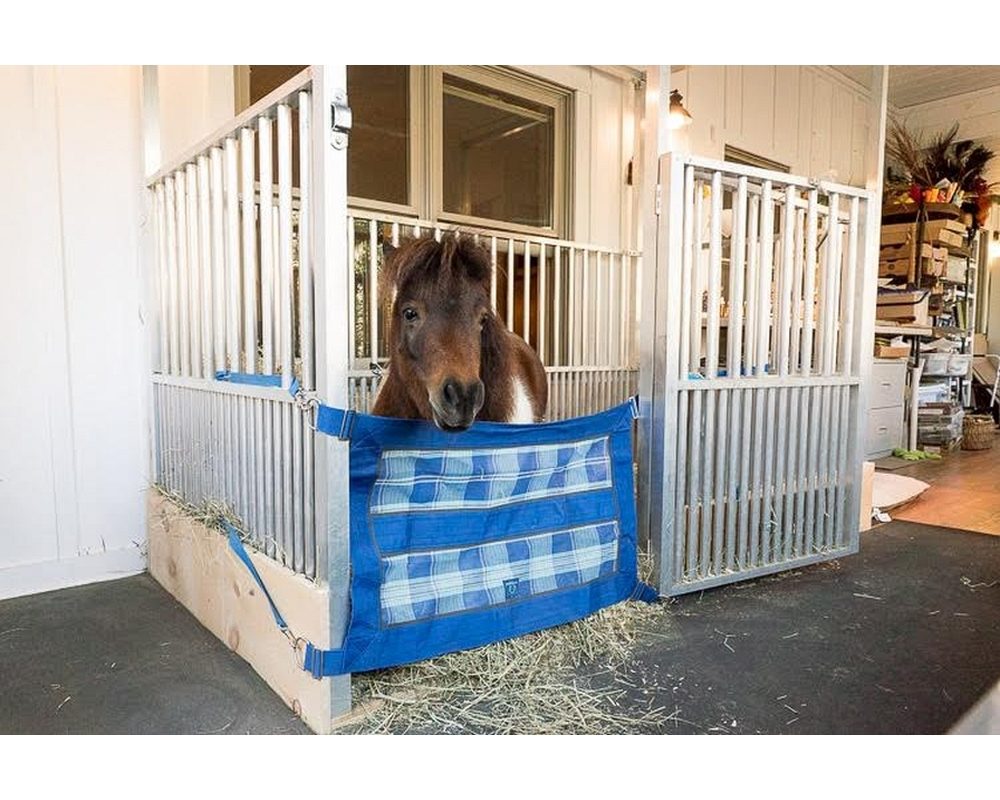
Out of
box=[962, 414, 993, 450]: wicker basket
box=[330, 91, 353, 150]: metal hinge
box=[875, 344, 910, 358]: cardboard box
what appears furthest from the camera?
box=[962, 414, 993, 450]: wicker basket

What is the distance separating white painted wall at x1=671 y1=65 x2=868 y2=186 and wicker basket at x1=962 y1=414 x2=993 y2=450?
2491 millimetres

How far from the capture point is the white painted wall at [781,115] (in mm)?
4375

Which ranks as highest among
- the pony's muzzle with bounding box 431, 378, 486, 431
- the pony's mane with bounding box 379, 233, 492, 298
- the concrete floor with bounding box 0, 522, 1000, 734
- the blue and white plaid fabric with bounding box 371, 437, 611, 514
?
the pony's mane with bounding box 379, 233, 492, 298

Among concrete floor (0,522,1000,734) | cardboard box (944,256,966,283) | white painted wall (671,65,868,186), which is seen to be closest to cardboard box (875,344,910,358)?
white painted wall (671,65,868,186)

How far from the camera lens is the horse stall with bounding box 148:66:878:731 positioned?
51.7 inches

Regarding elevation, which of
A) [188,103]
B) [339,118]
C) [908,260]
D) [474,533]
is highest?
[188,103]

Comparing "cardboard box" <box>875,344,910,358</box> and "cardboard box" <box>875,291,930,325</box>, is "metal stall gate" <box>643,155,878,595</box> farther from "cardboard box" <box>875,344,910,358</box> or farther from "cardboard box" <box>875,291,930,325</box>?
"cardboard box" <box>875,291,930,325</box>

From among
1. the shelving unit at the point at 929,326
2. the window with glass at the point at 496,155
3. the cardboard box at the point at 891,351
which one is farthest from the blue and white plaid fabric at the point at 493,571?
the shelving unit at the point at 929,326

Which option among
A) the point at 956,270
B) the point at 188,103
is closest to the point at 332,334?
the point at 188,103

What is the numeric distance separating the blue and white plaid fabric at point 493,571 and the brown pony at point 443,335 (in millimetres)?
355

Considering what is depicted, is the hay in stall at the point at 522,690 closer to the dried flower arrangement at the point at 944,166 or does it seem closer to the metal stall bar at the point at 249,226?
the metal stall bar at the point at 249,226

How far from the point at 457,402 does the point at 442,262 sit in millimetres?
378

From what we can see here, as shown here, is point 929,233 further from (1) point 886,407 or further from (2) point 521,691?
(2) point 521,691

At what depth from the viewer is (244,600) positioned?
1.61m
